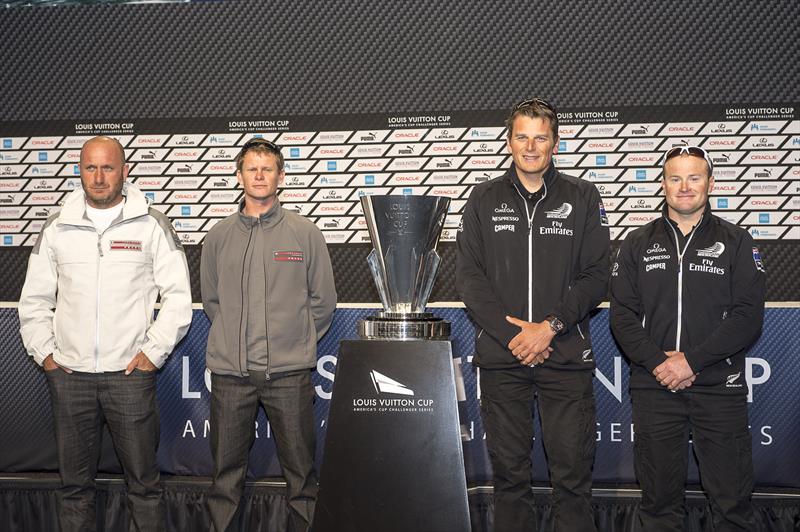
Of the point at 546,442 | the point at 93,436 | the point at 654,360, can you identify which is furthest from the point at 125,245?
the point at 654,360

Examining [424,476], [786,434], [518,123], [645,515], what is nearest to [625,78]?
[518,123]

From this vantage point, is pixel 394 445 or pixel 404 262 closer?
pixel 394 445

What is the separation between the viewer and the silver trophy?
8.64ft

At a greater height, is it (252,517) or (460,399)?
(460,399)

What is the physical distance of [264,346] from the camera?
10.2ft

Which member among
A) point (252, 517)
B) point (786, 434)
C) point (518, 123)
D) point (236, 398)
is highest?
point (518, 123)

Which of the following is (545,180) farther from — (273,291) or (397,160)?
(397,160)

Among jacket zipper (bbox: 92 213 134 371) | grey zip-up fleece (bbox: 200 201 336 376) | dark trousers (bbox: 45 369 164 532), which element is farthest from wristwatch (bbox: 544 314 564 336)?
jacket zipper (bbox: 92 213 134 371)

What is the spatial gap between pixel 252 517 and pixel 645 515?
63.7 inches

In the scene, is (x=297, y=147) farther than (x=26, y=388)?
Yes

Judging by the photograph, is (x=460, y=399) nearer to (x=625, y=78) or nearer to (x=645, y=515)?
(x=645, y=515)

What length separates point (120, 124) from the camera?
4.67 meters

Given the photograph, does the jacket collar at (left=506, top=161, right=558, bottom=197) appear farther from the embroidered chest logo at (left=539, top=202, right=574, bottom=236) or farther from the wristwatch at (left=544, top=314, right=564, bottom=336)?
the wristwatch at (left=544, top=314, right=564, bottom=336)

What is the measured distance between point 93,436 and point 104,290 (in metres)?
0.57
